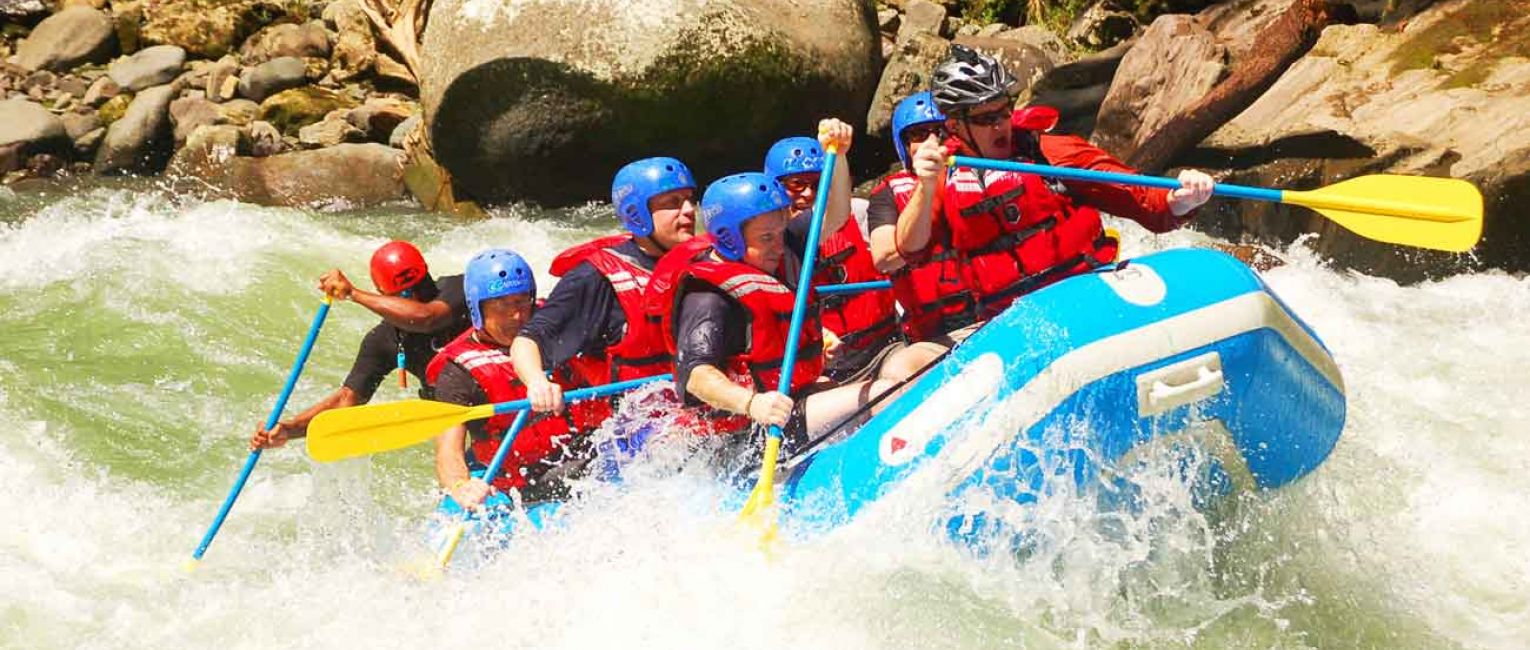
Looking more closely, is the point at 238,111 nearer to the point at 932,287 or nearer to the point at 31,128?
the point at 31,128

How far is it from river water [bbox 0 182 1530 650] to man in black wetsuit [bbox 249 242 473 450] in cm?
35

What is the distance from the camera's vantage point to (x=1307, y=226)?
7.93 metres

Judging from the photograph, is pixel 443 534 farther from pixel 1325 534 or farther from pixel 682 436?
pixel 1325 534


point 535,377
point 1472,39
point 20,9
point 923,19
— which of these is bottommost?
point 20,9

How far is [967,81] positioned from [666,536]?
1.53 m

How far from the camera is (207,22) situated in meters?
15.3

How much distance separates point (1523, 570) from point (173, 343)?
6296 millimetres

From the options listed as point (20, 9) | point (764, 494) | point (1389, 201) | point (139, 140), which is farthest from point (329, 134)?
point (1389, 201)

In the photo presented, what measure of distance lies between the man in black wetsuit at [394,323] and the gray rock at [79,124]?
9.17 meters

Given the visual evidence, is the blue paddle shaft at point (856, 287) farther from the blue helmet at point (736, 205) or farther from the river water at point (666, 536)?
the river water at point (666, 536)

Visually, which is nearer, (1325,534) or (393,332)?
(1325,534)

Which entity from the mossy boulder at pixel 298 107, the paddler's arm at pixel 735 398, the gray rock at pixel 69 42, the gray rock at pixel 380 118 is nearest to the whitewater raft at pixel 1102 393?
the paddler's arm at pixel 735 398

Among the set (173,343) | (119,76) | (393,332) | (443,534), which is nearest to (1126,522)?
(443,534)

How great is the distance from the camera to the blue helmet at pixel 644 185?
15.1 feet
